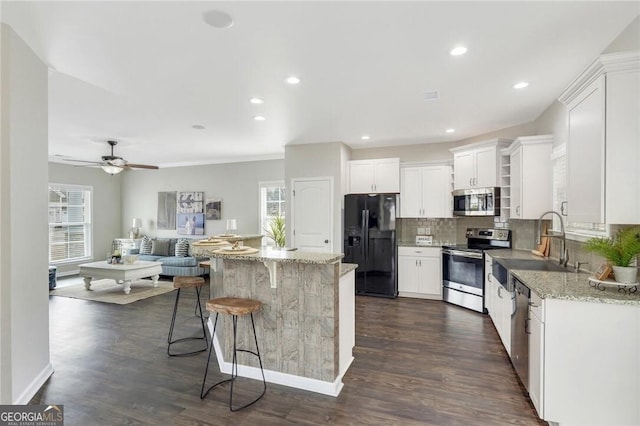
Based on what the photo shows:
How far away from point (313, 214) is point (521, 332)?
378cm

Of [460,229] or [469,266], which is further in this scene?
[460,229]

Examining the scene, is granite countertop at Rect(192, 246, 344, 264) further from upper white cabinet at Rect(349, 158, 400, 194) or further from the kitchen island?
upper white cabinet at Rect(349, 158, 400, 194)

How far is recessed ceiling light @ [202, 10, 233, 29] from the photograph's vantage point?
6.50 feet

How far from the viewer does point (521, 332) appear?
8.14ft

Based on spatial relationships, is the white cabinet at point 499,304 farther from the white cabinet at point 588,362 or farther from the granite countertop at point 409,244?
the granite countertop at point 409,244

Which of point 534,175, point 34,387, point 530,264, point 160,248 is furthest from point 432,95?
point 160,248

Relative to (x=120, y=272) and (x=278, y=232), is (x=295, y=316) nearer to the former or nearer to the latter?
(x=278, y=232)

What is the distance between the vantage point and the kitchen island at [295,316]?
253cm

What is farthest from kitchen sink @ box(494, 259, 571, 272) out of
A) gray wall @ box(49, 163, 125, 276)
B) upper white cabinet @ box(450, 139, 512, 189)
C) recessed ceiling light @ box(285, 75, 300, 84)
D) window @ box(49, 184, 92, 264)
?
gray wall @ box(49, 163, 125, 276)

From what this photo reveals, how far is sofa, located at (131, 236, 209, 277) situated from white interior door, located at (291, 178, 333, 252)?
245 centimetres

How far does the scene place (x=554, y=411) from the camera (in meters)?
1.98

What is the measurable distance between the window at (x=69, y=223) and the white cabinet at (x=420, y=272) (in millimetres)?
Answer: 7886

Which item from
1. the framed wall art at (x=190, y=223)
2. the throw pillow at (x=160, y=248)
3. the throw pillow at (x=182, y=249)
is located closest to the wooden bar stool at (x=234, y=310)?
the throw pillow at (x=182, y=249)

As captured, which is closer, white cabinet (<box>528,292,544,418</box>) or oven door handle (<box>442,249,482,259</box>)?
white cabinet (<box>528,292,544,418</box>)
